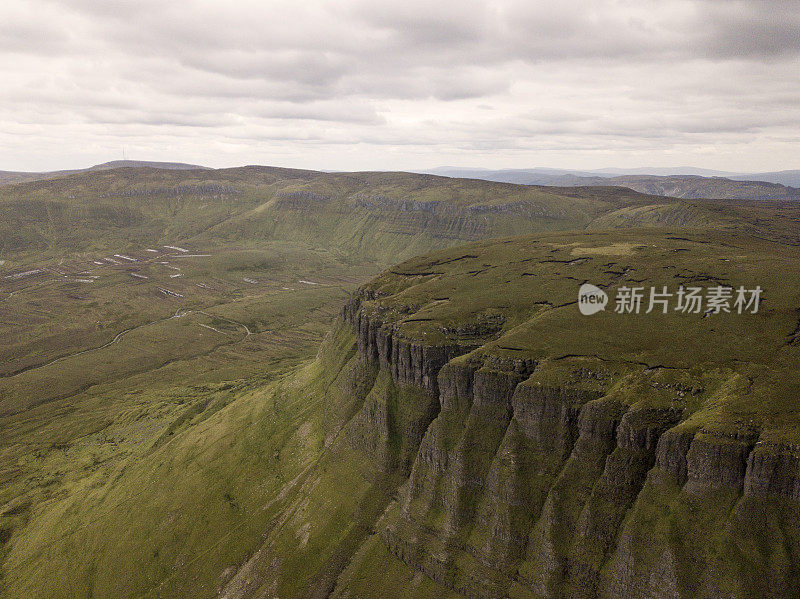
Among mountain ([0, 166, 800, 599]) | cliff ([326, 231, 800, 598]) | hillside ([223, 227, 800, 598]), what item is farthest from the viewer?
mountain ([0, 166, 800, 599])

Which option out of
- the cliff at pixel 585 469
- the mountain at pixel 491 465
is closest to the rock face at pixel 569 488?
the cliff at pixel 585 469

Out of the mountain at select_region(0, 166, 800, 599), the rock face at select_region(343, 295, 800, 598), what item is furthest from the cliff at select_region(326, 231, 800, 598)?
the mountain at select_region(0, 166, 800, 599)

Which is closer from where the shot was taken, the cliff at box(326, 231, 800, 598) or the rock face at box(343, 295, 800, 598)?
the rock face at box(343, 295, 800, 598)

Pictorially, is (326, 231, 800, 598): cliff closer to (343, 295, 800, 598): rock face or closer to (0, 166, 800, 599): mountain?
(343, 295, 800, 598): rock face

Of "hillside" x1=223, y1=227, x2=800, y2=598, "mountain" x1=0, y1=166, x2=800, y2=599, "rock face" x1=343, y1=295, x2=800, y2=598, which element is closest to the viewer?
"rock face" x1=343, y1=295, x2=800, y2=598

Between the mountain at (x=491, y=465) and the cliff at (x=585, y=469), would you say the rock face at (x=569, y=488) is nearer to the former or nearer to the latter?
the cliff at (x=585, y=469)

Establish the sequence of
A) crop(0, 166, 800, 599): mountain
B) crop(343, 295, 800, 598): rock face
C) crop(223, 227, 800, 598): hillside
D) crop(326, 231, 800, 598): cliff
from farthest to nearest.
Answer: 1. crop(0, 166, 800, 599): mountain
2. crop(223, 227, 800, 598): hillside
3. crop(326, 231, 800, 598): cliff
4. crop(343, 295, 800, 598): rock face

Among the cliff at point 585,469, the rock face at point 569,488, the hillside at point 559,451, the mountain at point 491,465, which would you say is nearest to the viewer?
the rock face at point 569,488

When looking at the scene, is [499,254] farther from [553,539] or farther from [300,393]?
[553,539]

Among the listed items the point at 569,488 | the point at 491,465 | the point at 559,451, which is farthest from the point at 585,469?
the point at 491,465
